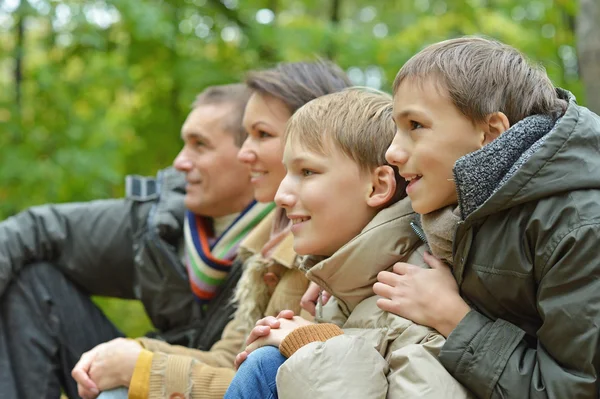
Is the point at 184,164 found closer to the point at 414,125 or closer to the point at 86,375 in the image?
the point at 86,375

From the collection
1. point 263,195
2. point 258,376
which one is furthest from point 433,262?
point 263,195

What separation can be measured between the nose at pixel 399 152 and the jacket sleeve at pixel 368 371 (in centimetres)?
45

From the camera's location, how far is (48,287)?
377cm

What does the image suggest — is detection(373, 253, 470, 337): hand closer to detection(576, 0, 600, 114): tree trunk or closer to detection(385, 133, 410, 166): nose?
detection(385, 133, 410, 166): nose

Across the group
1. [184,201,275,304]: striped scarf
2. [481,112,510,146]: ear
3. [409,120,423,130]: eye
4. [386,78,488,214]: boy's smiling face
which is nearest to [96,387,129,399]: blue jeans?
[184,201,275,304]: striped scarf

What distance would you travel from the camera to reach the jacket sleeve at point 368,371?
1980mm

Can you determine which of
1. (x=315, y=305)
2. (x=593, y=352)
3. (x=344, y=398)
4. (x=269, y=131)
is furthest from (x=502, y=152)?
(x=269, y=131)

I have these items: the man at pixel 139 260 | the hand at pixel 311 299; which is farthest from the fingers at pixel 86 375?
the hand at pixel 311 299

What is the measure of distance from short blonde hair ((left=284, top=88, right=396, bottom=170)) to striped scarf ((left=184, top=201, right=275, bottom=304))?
0.87 metres

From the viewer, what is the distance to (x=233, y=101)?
3.77 meters

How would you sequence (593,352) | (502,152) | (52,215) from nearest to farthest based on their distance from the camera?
(593,352) → (502,152) → (52,215)

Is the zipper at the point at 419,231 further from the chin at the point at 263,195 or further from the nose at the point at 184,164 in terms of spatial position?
the nose at the point at 184,164

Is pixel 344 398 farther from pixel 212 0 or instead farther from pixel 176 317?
Answer: pixel 212 0

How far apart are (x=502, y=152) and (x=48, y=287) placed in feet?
8.14
